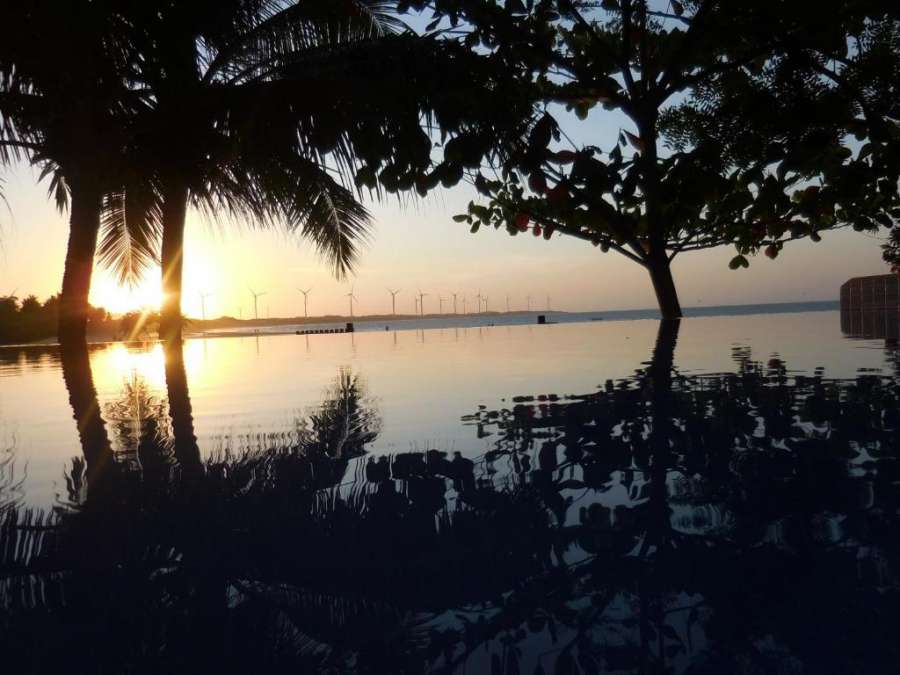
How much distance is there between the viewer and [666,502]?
1.63 metres

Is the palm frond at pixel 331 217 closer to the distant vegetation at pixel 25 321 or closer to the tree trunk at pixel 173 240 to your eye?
the tree trunk at pixel 173 240

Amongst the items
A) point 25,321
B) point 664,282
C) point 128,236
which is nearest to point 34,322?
point 25,321

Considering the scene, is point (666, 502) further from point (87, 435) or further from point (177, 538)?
point (87, 435)

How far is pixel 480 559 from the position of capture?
1.34m

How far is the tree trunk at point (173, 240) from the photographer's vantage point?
34.6ft

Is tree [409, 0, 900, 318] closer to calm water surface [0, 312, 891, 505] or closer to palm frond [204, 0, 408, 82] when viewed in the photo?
calm water surface [0, 312, 891, 505]

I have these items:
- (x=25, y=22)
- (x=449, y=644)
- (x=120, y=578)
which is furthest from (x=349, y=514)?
(x=25, y=22)

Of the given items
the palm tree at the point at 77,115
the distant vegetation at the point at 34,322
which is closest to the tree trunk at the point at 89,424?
the palm tree at the point at 77,115

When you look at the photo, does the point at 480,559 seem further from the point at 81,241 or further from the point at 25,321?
the point at 25,321

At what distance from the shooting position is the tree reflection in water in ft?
3.33

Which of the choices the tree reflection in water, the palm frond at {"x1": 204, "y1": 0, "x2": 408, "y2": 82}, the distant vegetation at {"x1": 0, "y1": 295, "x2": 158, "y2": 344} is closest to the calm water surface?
the tree reflection in water

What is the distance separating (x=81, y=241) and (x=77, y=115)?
2.10 metres

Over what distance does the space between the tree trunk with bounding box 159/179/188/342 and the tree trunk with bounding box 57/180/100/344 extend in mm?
1042

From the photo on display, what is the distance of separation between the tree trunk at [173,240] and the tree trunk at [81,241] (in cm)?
104
